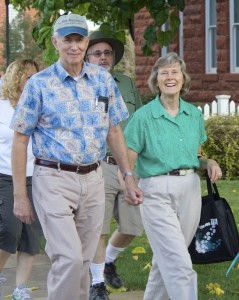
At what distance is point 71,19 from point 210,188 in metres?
1.63

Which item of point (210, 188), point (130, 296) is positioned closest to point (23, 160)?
point (210, 188)

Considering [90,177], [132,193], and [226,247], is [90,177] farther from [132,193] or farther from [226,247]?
[226,247]

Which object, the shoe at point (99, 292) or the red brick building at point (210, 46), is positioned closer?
the shoe at point (99, 292)

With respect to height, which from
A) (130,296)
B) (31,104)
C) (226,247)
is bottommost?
(130,296)

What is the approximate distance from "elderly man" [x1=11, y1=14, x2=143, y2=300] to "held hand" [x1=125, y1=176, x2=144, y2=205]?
291 millimetres

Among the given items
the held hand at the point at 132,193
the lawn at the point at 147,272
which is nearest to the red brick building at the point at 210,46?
the lawn at the point at 147,272

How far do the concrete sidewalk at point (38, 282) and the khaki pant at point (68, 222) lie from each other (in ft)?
5.28

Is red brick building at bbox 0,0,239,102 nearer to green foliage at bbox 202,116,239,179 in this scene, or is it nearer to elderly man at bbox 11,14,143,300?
green foliage at bbox 202,116,239,179

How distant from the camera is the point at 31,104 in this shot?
584 cm

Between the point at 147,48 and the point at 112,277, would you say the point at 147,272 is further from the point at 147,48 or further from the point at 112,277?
the point at 147,48

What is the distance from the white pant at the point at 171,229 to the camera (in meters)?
6.32

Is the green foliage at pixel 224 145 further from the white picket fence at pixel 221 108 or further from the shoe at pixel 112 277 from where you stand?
the shoe at pixel 112 277

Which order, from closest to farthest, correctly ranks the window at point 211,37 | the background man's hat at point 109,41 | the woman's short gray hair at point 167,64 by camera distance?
the woman's short gray hair at point 167,64
the background man's hat at point 109,41
the window at point 211,37

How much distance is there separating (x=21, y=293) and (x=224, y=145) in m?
8.64
